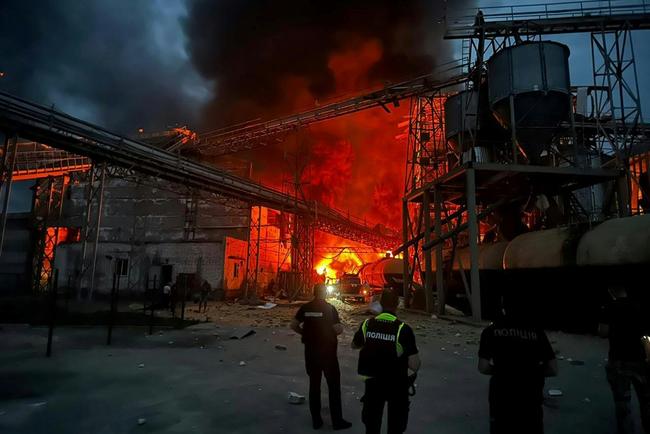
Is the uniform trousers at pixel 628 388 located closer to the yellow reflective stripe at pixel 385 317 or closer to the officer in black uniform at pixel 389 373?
the officer in black uniform at pixel 389 373

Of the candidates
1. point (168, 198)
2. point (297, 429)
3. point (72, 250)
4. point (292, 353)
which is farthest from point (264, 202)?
point (297, 429)

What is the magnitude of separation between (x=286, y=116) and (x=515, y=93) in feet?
51.3

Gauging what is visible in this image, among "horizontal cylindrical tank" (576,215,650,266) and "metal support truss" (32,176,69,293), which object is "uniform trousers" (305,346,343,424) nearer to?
"horizontal cylindrical tank" (576,215,650,266)

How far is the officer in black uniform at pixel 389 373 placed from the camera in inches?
130

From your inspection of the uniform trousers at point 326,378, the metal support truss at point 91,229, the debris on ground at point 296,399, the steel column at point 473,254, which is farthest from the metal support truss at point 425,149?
the metal support truss at point 91,229

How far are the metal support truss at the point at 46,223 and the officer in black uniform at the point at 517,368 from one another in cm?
3160

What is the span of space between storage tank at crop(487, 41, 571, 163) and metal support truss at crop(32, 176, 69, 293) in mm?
29180

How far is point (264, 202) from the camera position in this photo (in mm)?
26531

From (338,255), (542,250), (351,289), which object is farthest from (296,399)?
(338,255)

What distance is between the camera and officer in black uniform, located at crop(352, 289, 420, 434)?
10.9ft

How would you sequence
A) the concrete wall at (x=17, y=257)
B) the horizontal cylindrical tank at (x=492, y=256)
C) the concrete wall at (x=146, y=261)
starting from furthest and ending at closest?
1. the concrete wall at (x=17, y=257)
2. the concrete wall at (x=146, y=261)
3. the horizontal cylindrical tank at (x=492, y=256)

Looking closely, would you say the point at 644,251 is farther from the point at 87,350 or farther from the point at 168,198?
the point at 168,198

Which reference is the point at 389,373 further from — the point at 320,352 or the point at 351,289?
the point at 351,289

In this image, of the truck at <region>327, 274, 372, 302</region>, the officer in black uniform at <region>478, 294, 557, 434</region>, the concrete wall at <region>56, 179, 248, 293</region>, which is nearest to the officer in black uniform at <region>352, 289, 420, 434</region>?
the officer in black uniform at <region>478, 294, 557, 434</region>
